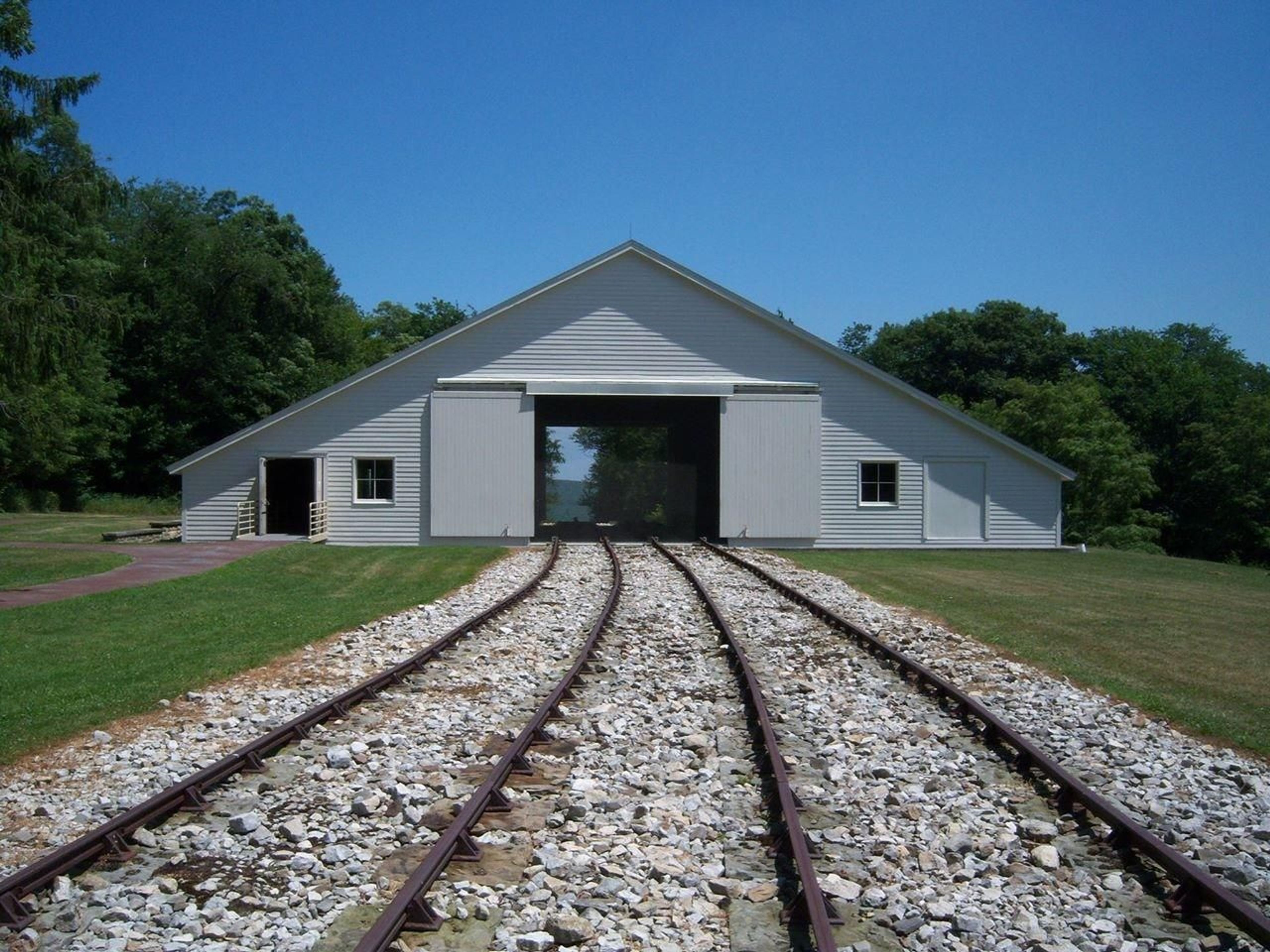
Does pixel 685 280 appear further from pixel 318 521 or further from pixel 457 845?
pixel 457 845

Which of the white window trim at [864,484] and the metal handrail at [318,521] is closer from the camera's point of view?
the metal handrail at [318,521]

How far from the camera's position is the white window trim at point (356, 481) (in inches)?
991

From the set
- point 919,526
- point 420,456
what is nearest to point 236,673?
point 420,456

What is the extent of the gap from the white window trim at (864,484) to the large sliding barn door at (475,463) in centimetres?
744

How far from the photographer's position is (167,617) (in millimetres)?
13258

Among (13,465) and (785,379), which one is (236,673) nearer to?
(785,379)

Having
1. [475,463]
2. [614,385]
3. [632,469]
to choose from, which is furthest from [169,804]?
[632,469]

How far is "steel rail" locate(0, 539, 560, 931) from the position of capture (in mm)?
4570

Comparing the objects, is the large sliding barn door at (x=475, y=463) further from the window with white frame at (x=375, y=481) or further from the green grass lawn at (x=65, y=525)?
the green grass lawn at (x=65, y=525)

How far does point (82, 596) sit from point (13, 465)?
3160 cm

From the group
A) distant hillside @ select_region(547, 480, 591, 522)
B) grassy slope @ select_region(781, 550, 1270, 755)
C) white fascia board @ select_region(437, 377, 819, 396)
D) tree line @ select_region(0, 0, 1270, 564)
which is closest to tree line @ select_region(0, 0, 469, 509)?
tree line @ select_region(0, 0, 1270, 564)

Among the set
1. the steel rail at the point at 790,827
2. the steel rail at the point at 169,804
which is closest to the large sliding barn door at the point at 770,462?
the steel rail at the point at 790,827

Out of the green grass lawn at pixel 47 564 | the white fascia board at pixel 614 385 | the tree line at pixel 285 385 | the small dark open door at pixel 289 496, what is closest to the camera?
the green grass lawn at pixel 47 564

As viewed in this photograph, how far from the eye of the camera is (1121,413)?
199ft
